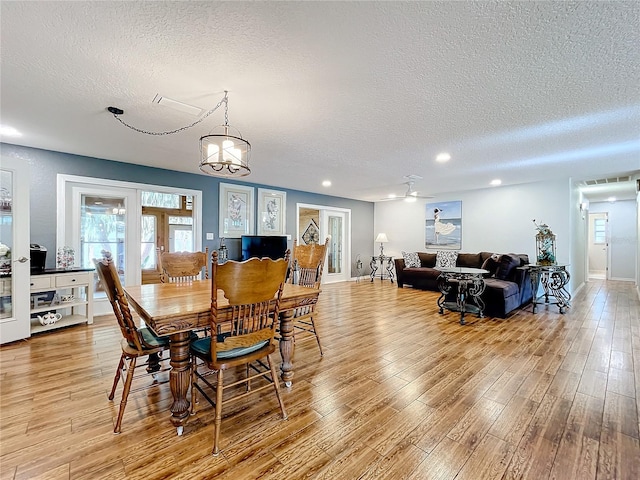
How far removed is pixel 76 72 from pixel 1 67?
0.47 m

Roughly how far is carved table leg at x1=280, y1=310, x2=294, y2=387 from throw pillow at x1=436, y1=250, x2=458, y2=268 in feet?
18.9

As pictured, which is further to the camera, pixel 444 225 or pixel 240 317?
pixel 444 225

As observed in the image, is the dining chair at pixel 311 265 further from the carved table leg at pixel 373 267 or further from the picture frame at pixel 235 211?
the carved table leg at pixel 373 267

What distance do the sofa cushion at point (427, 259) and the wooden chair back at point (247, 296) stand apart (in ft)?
20.8

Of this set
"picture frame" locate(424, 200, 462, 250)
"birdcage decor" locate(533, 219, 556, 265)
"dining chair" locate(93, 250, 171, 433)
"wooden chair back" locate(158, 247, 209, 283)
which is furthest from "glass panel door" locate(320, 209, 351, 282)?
"dining chair" locate(93, 250, 171, 433)

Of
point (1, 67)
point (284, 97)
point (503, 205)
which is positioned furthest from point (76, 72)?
point (503, 205)

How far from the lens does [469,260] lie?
6.68m

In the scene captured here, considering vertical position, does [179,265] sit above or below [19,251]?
Answer: below

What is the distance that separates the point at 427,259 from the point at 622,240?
242 inches

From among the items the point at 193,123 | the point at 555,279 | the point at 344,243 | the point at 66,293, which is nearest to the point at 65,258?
the point at 66,293

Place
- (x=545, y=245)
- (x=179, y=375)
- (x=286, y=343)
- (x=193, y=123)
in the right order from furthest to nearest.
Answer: (x=545, y=245), (x=193, y=123), (x=286, y=343), (x=179, y=375)

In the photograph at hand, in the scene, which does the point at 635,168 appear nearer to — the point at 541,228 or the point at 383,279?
the point at 541,228

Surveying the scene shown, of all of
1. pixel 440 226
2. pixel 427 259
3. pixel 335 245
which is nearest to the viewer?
pixel 427 259

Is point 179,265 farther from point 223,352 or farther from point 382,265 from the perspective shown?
point 382,265
